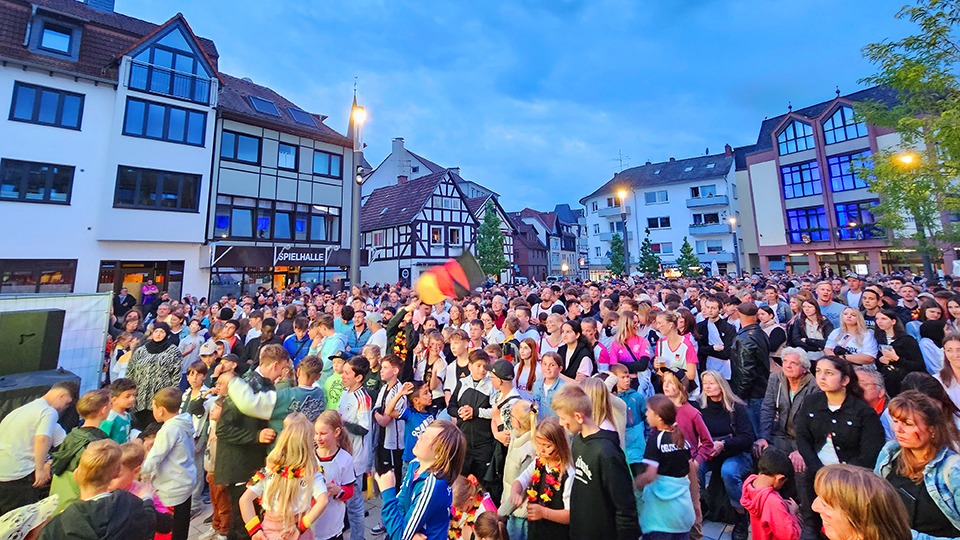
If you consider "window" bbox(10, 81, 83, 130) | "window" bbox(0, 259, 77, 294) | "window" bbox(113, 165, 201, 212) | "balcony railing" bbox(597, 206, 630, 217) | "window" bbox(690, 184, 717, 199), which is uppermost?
"window" bbox(690, 184, 717, 199)

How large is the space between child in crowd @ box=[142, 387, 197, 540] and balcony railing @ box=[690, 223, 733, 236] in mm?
49467

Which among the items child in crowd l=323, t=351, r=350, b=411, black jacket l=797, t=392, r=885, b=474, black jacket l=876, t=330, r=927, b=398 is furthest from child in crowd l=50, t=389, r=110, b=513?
black jacket l=876, t=330, r=927, b=398

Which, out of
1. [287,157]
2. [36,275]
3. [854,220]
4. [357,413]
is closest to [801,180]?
[854,220]

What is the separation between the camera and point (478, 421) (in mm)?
4328

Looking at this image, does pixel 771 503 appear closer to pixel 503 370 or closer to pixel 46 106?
pixel 503 370

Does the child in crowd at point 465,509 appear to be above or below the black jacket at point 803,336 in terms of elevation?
below

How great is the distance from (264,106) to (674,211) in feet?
145

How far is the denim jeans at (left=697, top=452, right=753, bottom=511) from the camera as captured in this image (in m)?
4.22

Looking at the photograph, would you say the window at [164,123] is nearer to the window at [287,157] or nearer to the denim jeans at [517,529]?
the window at [287,157]

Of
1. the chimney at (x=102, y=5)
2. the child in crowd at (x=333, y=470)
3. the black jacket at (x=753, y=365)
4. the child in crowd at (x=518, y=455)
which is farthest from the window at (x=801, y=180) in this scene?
the chimney at (x=102, y=5)

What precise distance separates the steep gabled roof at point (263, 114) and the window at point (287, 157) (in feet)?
2.68

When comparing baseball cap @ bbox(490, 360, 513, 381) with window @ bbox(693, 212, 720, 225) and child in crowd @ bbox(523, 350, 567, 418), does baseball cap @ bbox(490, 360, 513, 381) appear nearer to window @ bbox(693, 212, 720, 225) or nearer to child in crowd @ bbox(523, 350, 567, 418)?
child in crowd @ bbox(523, 350, 567, 418)

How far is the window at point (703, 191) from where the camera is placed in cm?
4512

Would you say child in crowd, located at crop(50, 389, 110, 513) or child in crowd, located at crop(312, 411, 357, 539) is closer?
child in crowd, located at crop(312, 411, 357, 539)
